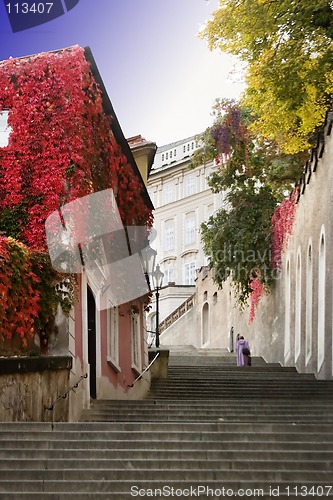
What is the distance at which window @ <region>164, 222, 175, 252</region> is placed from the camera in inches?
3189

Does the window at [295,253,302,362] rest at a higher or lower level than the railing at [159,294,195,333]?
lower

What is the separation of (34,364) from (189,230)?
67.0 metres

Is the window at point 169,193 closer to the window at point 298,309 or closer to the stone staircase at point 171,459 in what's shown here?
the window at point 298,309

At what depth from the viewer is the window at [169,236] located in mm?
81000

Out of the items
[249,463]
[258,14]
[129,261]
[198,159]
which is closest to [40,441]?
[249,463]

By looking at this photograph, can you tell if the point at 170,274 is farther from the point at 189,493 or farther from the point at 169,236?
the point at 189,493

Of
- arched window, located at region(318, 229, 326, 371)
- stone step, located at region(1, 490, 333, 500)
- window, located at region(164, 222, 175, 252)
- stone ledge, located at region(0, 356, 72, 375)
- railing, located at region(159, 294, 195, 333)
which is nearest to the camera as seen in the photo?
stone step, located at region(1, 490, 333, 500)

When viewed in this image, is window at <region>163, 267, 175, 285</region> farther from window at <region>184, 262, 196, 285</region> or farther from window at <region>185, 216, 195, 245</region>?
window at <region>185, 216, 195, 245</region>

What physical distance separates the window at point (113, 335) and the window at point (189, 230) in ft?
192

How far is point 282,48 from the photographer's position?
21625 mm

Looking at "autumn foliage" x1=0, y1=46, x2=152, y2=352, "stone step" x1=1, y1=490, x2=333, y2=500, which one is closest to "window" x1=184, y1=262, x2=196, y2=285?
"autumn foliage" x1=0, y1=46, x2=152, y2=352

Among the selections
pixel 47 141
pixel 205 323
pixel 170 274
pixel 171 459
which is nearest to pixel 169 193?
pixel 170 274

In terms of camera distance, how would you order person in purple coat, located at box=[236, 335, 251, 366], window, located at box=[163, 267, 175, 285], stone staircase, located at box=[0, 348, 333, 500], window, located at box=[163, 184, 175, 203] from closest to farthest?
stone staircase, located at box=[0, 348, 333, 500]
person in purple coat, located at box=[236, 335, 251, 366]
window, located at box=[163, 267, 175, 285]
window, located at box=[163, 184, 175, 203]

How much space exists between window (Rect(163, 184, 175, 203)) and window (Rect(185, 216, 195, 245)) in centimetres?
254
